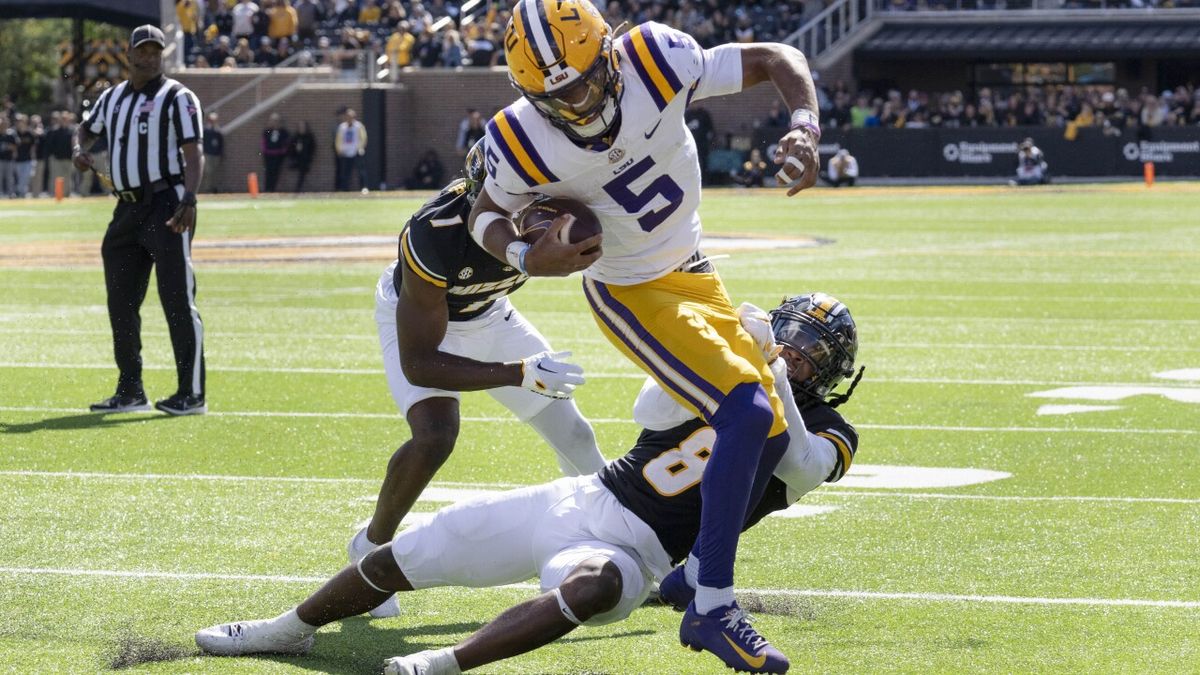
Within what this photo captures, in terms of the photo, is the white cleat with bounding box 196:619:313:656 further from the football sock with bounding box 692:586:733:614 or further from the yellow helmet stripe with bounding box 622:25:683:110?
the yellow helmet stripe with bounding box 622:25:683:110

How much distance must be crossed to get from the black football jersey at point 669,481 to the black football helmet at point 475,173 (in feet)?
2.97

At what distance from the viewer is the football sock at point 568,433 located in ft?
17.8

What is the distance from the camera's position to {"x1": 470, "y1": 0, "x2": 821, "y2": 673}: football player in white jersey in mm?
4090

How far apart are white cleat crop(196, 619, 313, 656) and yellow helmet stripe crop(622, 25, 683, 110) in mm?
1684

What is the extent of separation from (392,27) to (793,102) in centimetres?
3525

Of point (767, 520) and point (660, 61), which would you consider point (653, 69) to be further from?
point (767, 520)

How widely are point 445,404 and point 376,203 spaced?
2538 cm

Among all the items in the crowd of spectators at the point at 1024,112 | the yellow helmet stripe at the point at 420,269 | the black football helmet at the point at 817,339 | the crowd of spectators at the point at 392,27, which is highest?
the yellow helmet stripe at the point at 420,269

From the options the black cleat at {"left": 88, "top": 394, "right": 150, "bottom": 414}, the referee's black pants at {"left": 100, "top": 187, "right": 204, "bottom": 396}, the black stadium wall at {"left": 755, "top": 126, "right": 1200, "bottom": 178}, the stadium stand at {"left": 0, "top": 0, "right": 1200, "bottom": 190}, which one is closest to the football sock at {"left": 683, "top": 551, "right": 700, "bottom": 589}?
the referee's black pants at {"left": 100, "top": 187, "right": 204, "bottom": 396}

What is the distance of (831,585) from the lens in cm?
535

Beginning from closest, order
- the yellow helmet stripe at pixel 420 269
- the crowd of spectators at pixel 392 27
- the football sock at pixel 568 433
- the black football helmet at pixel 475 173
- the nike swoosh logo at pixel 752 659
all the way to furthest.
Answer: the nike swoosh logo at pixel 752 659, the yellow helmet stripe at pixel 420 269, the black football helmet at pixel 475 173, the football sock at pixel 568 433, the crowd of spectators at pixel 392 27

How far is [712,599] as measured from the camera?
4.02 meters

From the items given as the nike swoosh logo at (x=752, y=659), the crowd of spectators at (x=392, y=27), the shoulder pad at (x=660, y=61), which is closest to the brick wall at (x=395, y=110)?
the crowd of spectators at (x=392, y=27)

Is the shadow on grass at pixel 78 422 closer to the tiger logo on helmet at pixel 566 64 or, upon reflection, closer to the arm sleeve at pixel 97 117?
the arm sleeve at pixel 97 117
